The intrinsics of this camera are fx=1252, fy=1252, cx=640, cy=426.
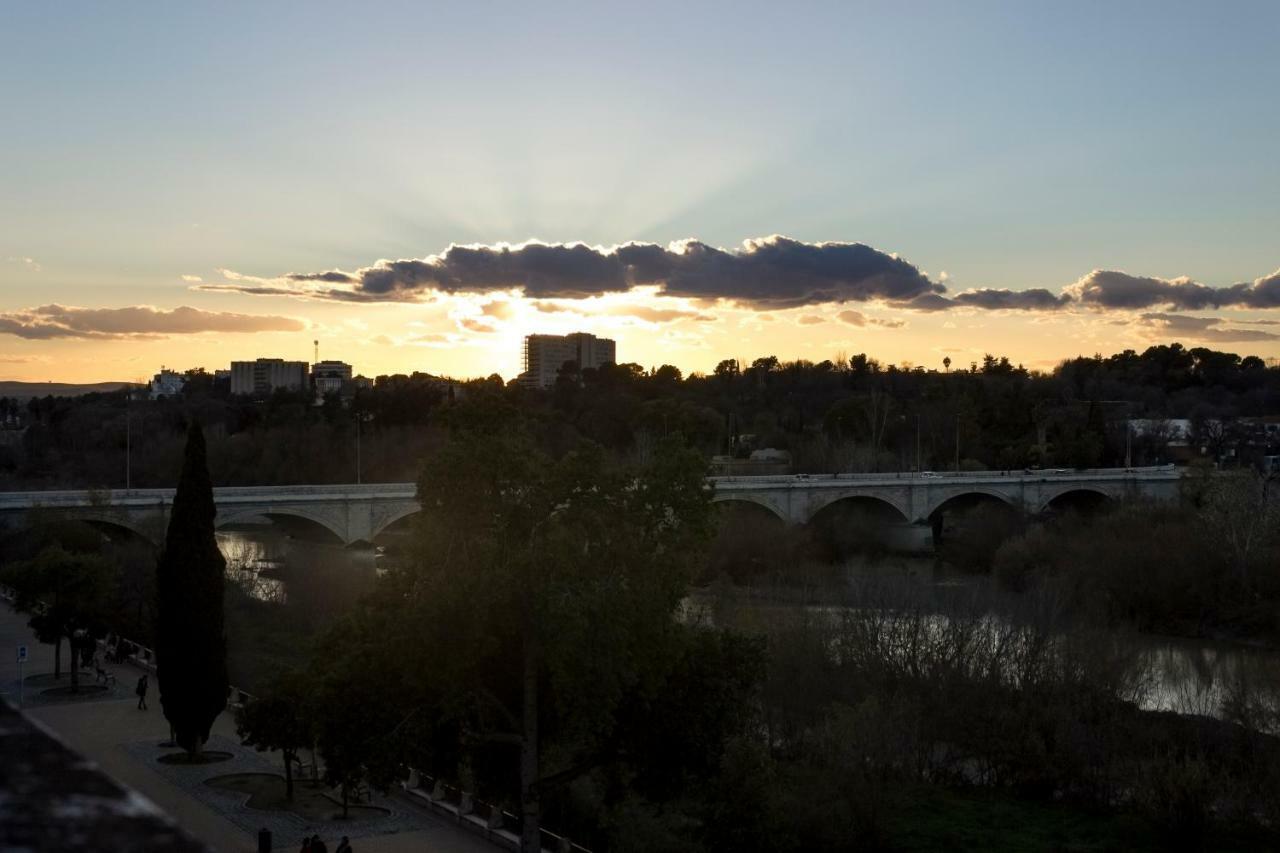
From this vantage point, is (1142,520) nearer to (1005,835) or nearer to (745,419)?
(1005,835)

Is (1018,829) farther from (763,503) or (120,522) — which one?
(763,503)

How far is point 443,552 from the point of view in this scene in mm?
13211

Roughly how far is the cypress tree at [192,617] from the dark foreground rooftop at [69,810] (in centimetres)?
167

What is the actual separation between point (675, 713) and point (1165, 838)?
9.63 meters

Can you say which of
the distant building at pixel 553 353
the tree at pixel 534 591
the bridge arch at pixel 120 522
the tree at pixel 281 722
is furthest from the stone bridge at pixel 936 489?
the distant building at pixel 553 353

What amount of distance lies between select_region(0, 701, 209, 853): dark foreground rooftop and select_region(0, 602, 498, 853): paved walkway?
0.31 meters

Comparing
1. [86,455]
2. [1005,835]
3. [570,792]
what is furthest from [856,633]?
[86,455]

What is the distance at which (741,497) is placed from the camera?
186ft

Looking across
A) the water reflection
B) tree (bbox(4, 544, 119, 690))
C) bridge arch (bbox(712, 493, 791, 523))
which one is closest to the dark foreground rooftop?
tree (bbox(4, 544, 119, 690))

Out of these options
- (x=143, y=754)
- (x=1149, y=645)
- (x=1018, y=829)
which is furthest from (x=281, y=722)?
(x=1149, y=645)

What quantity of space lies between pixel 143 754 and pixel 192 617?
2329 millimetres

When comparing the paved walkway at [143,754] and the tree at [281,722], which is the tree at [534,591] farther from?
the tree at [281,722]

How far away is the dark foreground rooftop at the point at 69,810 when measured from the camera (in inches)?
603

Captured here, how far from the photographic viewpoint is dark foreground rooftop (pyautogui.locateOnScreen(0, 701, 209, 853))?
15305mm
